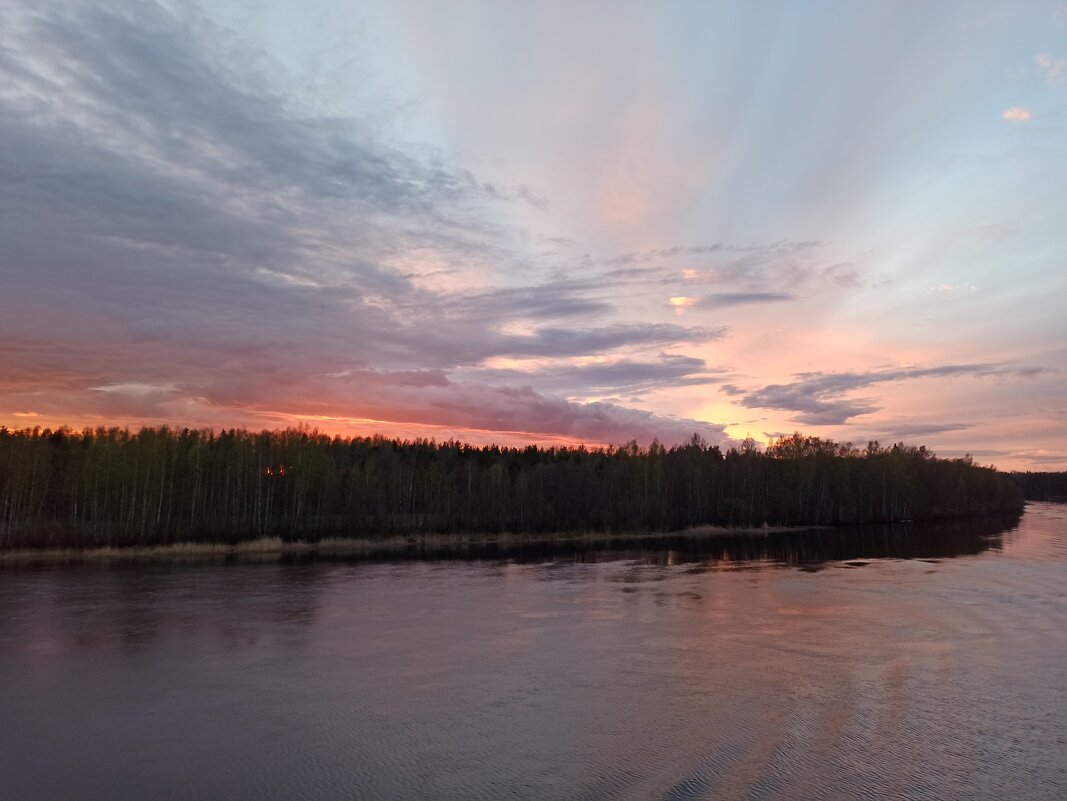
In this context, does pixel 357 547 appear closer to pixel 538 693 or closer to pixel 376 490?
pixel 376 490

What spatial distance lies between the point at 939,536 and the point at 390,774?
2463 inches

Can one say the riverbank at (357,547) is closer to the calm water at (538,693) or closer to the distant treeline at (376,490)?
the distant treeline at (376,490)

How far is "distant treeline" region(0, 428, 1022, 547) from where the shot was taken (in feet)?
157

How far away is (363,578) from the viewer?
104ft

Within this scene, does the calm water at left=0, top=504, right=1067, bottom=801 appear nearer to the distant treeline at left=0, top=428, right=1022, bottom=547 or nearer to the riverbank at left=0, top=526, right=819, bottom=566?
the riverbank at left=0, top=526, right=819, bottom=566

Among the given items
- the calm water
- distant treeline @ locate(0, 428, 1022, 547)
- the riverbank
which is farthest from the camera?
distant treeline @ locate(0, 428, 1022, 547)

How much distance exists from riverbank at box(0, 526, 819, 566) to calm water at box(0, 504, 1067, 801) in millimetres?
14974

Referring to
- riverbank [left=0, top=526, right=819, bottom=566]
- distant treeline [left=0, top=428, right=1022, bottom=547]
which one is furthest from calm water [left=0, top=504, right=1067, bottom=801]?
distant treeline [left=0, top=428, right=1022, bottom=547]

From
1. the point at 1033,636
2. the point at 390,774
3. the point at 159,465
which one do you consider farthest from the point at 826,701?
the point at 159,465

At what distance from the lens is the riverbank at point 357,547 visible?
129 ft

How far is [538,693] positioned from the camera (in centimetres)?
1242

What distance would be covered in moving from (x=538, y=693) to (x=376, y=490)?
51015 mm

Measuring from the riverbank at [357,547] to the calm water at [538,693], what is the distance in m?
15.0

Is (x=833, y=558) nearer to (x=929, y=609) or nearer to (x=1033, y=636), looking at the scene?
(x=929, y=609)
